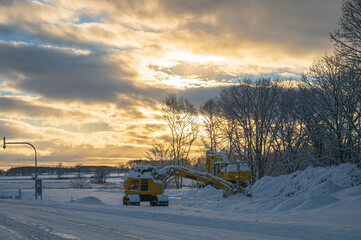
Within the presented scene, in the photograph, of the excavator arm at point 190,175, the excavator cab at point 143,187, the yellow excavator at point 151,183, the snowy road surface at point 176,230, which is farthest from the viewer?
the excavator arm at point 190,175

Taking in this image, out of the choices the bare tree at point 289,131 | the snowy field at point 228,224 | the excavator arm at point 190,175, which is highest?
the bare tree at point 289,131

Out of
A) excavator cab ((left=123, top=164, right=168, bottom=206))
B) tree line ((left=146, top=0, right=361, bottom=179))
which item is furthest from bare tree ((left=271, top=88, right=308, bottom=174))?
excavator cab ((left=123, top=164, right=168, bottom=206))

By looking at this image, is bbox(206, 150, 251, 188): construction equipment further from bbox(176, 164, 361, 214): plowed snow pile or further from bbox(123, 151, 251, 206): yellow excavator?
bbox(123, 151, 251, 206): yellow excavator

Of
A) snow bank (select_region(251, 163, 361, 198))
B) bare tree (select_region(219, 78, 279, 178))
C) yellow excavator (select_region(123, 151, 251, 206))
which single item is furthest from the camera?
bare tree (select_region(219, 78, 279, 178))

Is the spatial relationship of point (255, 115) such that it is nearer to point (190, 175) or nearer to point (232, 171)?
point (232, 171)

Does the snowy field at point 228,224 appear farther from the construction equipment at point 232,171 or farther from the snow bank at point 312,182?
the construction equipment at point 232,171

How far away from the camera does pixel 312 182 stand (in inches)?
998

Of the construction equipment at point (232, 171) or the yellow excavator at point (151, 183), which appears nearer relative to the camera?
the yellow excavator at point (151, 183)

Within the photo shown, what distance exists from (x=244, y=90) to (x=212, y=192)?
1413 cm

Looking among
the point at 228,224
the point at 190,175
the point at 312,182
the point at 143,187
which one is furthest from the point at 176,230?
the point at 190,175

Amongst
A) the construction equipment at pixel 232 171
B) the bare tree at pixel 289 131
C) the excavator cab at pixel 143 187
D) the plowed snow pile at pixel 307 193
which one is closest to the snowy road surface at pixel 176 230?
the plowed snow pile at pixel 307 193

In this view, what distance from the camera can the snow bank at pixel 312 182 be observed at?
2240 centimetres

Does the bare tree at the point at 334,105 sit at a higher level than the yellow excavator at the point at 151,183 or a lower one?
higher

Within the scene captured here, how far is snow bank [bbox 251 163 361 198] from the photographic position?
22.4 m
